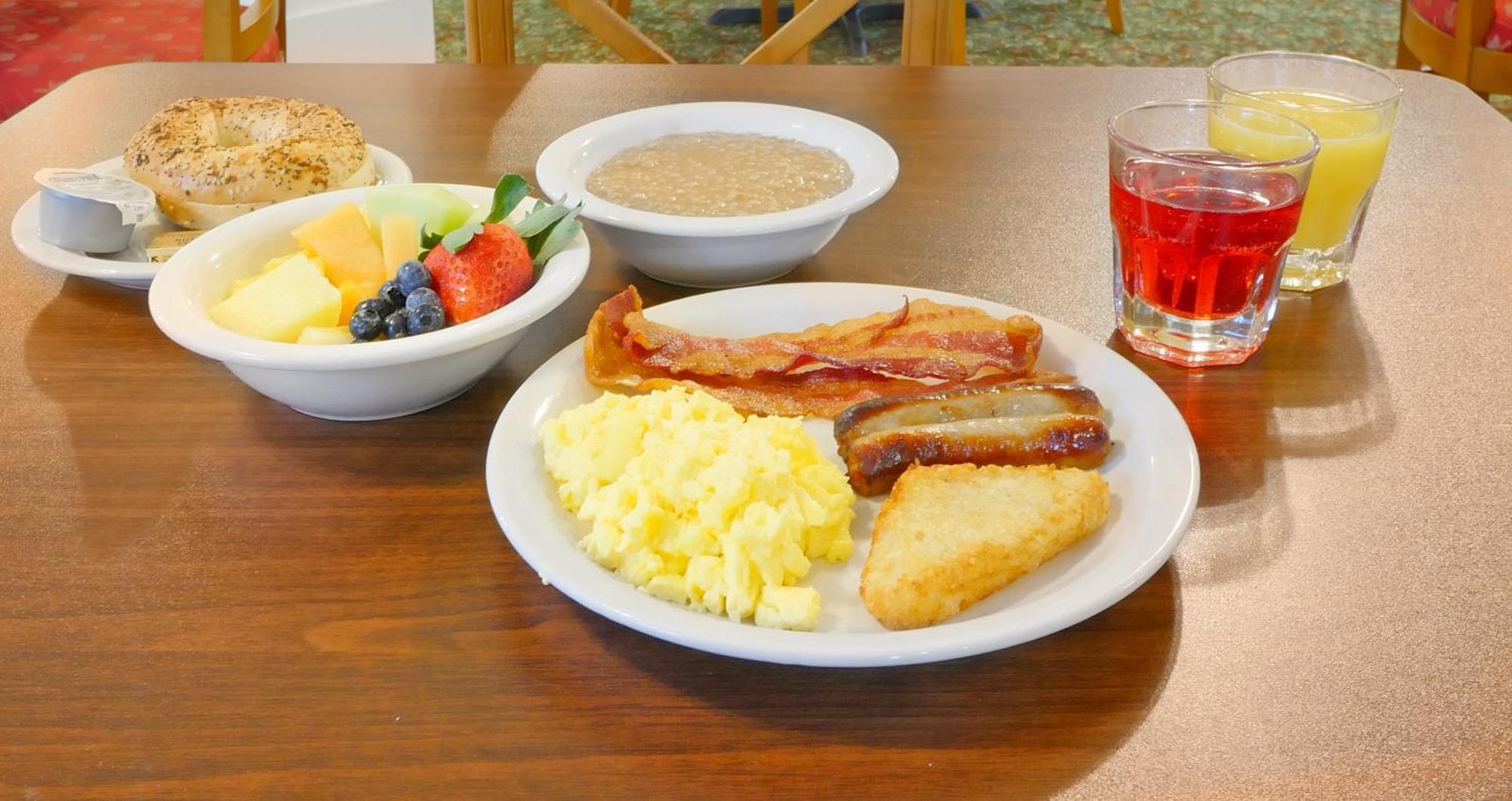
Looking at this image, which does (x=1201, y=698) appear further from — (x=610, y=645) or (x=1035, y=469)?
(x=610, y=645)

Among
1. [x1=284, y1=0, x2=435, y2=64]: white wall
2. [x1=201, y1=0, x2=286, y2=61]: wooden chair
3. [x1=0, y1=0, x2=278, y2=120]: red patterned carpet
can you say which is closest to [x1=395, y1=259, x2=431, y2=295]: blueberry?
[x1=201, y1=0, x2=286, y2=61]: wooden chair

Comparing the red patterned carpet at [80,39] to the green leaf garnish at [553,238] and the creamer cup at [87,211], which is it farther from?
the green leaf garnish at [553,238]

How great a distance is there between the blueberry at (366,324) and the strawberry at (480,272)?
0.21ft

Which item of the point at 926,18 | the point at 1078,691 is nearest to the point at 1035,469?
the point at 1078,691

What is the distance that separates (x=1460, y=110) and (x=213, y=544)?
192cm

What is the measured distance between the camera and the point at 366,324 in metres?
1.15

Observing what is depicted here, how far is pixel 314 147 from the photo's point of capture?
4.97 ft

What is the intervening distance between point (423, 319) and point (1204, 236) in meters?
0.78

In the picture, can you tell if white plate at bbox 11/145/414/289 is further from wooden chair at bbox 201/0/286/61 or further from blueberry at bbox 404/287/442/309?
wooden chair at bbox 201/0/286/61

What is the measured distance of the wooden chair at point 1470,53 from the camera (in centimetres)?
308

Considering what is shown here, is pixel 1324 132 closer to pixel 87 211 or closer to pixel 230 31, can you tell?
pixel 87 211

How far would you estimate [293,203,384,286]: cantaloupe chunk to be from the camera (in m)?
1.26

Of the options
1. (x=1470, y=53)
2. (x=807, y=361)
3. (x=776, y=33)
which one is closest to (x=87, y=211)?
(x=807, y=361)

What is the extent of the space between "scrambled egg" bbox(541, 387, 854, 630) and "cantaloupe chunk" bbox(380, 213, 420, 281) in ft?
1.04
